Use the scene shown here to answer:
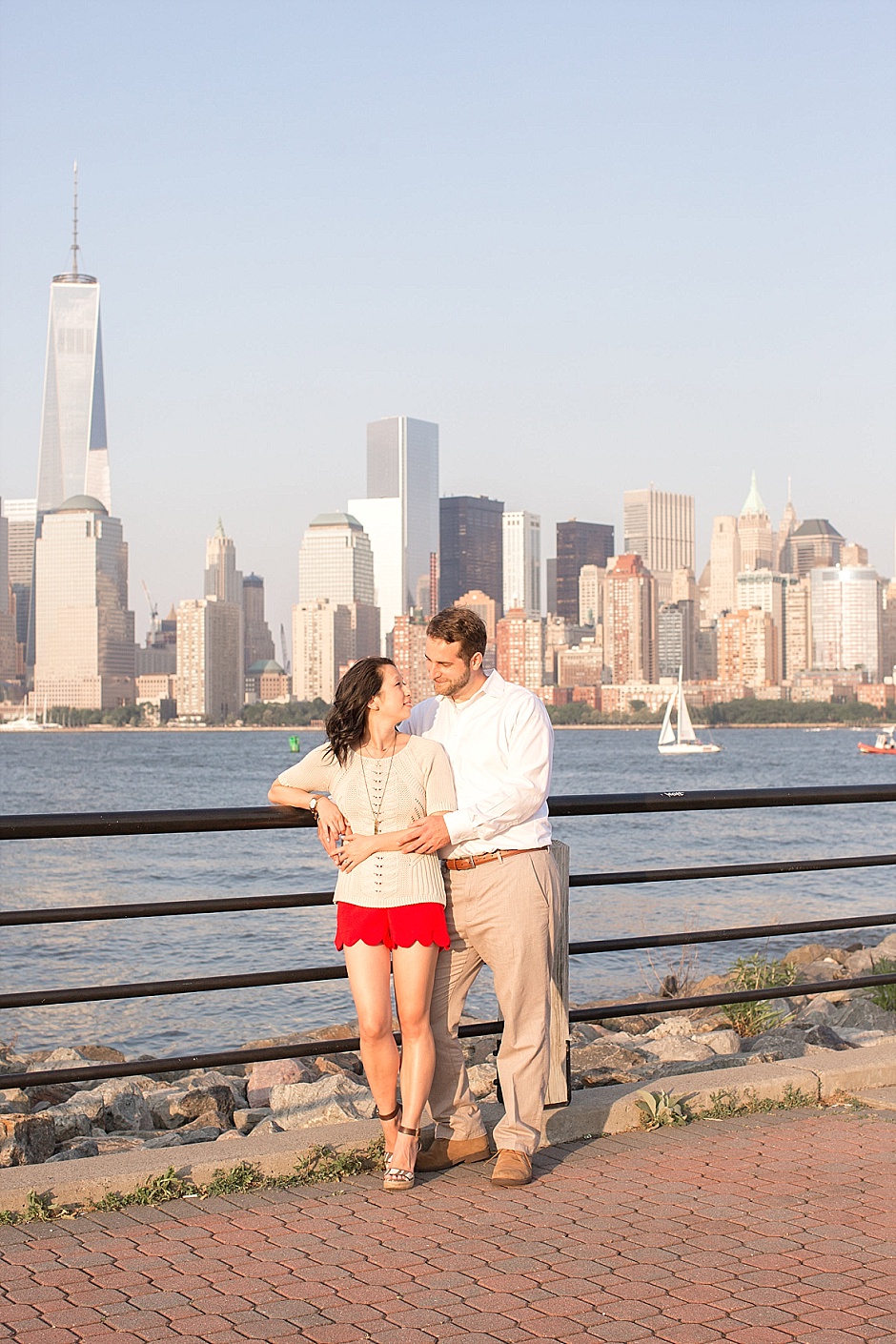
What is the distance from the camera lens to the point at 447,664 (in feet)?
15.4

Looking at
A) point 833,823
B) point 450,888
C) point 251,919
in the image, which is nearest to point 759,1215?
point 450,888

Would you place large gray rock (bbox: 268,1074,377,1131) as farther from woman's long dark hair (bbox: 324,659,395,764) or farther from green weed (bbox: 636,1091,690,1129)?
woman's long dark hair (bbox: 324,659,395,764)

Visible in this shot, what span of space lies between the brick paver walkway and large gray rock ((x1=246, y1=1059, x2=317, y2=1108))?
5085 mm

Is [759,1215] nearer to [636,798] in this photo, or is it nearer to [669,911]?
[636,798]

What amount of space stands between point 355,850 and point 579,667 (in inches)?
7552

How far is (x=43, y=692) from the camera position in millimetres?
189375

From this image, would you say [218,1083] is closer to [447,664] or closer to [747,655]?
[447,664]

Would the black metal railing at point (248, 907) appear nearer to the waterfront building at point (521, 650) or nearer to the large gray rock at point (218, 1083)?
the large gray rock at point (218, 1083)

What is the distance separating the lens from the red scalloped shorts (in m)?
4.60

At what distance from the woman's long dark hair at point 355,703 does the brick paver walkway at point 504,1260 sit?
1.36m

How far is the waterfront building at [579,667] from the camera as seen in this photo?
19238 centimetres

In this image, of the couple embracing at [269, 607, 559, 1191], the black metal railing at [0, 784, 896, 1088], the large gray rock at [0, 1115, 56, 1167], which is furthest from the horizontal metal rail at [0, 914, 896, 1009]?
the large gray rock at [0, 1115, 56, 1167]

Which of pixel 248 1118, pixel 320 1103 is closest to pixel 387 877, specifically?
pixel 320 1103

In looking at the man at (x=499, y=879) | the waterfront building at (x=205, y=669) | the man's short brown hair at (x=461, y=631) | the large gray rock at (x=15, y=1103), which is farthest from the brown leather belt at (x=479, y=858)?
the waterfront building at (x=205, y=669)
